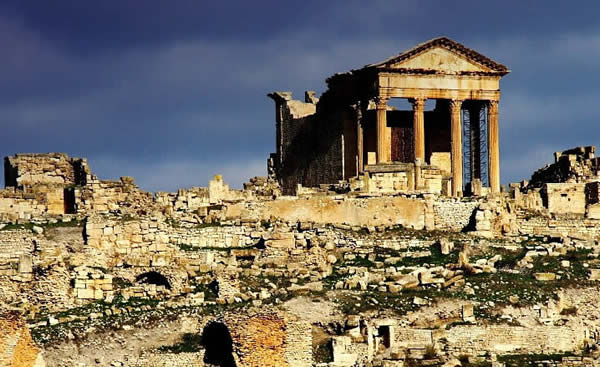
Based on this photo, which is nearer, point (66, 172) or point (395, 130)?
point (66, 172)

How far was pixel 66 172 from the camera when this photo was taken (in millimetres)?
53250

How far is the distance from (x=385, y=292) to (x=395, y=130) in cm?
1985

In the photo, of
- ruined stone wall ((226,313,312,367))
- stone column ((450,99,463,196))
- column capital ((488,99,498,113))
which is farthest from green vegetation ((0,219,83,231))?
column capital ((488,99,498,113))

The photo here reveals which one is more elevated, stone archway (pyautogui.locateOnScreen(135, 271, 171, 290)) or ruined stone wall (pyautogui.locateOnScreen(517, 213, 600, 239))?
ruined stone wall (pyautogui.locateOnScreen(517, 213, 600, 239))

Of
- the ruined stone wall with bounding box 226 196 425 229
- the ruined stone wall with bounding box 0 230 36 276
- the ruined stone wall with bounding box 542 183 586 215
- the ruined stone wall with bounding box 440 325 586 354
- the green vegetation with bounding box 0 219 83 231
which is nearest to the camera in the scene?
the ruined stone wall with bounding box 440 325 586 354

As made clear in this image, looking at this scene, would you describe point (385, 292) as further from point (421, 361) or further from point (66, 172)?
point (66, 172)

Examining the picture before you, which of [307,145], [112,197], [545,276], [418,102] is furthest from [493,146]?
[112,197]

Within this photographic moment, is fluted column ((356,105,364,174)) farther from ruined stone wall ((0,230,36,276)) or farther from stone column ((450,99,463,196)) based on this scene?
ruined stone wall ((0,230,36,276))

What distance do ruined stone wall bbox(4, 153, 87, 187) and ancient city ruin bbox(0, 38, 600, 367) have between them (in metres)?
0.05

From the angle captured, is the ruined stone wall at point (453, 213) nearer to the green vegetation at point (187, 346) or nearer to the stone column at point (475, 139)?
the stone column at point (475, 139)

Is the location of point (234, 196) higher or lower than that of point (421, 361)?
higher

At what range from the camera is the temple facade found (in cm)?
6125

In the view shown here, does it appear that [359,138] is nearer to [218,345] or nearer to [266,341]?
[218,345]

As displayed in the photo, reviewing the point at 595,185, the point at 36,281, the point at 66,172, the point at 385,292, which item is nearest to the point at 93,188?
the point at 66,172
